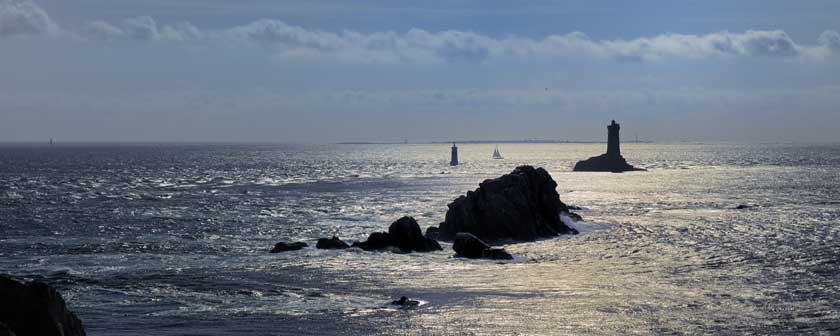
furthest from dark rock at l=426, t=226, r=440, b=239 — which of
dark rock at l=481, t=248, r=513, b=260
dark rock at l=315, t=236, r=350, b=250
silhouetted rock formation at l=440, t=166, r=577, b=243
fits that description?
dark rock at l=481, t=248, r=513, b=260

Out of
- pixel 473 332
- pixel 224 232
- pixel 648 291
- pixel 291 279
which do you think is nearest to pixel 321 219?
pixel 224 232

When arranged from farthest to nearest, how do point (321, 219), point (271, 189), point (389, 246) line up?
1. point (271, 189)
2. point (321, 219)
3. point (389, 246)

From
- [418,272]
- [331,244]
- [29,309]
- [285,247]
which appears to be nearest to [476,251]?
[418,272]

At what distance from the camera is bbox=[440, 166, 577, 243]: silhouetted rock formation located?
2793 inches

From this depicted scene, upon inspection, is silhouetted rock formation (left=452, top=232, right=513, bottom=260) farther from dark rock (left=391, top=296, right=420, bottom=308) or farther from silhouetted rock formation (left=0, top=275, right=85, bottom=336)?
silhouetted rock formation (left=0, top=275, right=85, bottom=336)

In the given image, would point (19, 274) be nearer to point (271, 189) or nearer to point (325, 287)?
point (325, 287)

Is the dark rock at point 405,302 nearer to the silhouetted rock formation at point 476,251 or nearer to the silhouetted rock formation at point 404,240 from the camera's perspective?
the silhouetted rock formation at point 476,251

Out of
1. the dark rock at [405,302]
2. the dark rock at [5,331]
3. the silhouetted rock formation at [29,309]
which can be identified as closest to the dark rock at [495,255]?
the dark rock at [405,302]

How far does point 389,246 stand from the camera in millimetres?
63719

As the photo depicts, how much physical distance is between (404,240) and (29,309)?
3929 centimetres

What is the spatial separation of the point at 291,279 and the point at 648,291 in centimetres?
1911

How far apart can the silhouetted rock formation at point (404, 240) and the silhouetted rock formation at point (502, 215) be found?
23.6ft

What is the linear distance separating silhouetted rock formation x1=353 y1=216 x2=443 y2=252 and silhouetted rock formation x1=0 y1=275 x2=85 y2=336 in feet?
126

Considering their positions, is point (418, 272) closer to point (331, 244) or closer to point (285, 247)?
point (331, 244)
